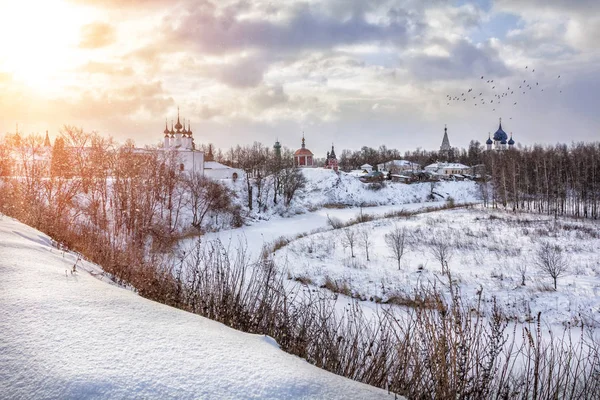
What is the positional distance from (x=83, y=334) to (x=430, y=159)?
109764 millimetres

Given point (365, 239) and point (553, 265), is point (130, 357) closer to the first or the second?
point (553, 265)

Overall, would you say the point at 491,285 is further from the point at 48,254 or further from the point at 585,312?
the point at 48,254

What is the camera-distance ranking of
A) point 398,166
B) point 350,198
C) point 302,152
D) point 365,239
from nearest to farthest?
point 365,239 → point 350,198 → point 302,152 → point 398,166

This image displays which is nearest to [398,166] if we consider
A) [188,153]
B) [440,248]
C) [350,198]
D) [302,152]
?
[302,152]

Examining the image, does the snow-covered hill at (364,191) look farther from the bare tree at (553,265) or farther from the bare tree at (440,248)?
the bare tree at (553,265)

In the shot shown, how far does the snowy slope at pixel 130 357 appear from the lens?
8.83 feet

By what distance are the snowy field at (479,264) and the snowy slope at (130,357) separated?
7.10 m

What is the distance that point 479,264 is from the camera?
19922 mm

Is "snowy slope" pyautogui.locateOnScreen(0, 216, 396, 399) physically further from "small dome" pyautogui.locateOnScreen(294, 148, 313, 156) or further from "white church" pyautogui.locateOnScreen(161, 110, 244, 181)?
"small dome" pyautogui.locateOnScreen(294, 148, 313, 156)

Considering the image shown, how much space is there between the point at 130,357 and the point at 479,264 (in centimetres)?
2018

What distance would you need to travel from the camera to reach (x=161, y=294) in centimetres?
623

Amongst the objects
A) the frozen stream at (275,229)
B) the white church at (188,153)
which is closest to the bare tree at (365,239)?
the frozen stream at (275,229)

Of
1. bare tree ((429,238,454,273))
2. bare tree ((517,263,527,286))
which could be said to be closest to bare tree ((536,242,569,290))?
bare tree ((517,263,527,286))

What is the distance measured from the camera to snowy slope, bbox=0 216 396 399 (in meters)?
2.69
